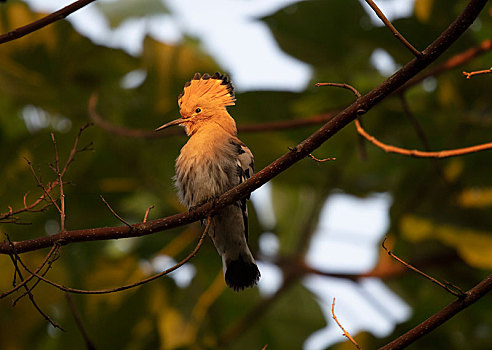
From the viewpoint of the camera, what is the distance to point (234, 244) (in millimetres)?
3301

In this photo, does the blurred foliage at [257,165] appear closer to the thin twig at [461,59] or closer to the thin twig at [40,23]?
the thin twig at [461,59]

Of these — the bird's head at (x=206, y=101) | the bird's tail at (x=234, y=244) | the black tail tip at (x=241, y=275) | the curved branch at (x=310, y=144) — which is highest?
the bird's head at (x=206, y=101)

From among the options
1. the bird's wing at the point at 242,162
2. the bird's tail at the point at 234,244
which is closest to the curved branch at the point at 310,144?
the bird's wing at the point at 242,162

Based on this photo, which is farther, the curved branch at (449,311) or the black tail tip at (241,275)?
the black tail tip at (241,275)

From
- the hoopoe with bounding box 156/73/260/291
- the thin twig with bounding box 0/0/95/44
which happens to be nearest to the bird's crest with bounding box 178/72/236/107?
the hoopoe with bounding box 156/73/260/291

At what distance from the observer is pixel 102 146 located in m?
5.11

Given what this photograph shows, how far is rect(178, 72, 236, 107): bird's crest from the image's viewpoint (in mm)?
2846

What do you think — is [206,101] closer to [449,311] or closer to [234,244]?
[234,244]

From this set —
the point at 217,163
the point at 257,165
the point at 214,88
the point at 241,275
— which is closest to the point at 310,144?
the point at 214,88

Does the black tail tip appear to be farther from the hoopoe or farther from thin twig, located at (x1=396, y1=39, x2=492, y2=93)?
thin twig, located at (x1=396, y1=39, x2=492, y2=93)

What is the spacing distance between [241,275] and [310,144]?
1.24 m

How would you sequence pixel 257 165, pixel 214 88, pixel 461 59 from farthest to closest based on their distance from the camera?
1. pixel 257 165
2. pixel 461 59
3. pixel 214 88

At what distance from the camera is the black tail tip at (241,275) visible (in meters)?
3.14

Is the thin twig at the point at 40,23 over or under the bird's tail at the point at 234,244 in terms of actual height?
over
